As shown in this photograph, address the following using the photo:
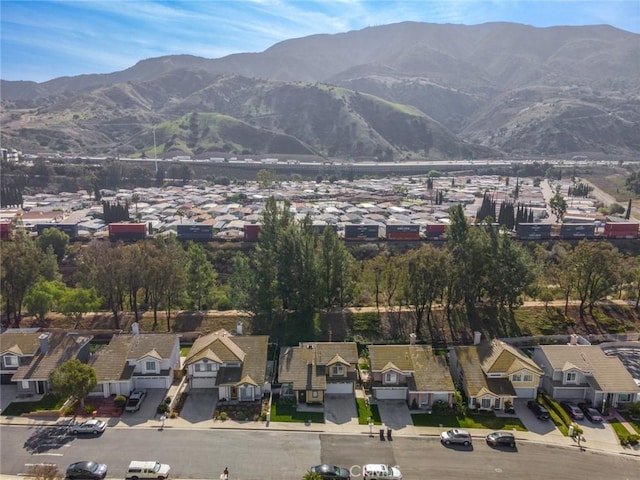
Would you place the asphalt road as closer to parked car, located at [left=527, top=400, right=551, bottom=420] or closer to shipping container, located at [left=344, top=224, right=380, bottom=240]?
parked car, located at [left=527, top=400, right=551, bottom=420]

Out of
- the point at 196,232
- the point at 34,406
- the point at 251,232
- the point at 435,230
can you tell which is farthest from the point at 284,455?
the point at 435,230

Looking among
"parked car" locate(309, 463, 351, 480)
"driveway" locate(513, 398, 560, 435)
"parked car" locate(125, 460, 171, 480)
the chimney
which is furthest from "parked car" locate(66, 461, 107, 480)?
"driveway" locate(513, 398, 560, 435)

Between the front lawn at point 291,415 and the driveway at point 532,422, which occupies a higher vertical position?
the driveway at point 532,422

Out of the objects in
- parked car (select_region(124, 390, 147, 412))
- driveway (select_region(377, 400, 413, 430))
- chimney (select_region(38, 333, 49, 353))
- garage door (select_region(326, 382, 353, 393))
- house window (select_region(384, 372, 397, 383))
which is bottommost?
parked car (select_region(124, 390, 147, 412))

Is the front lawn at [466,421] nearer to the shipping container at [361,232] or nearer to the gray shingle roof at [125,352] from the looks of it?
the gray shingle roof at [125,352]

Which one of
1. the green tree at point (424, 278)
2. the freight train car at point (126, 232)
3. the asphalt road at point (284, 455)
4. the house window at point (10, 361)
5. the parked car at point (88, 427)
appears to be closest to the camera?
the asphalt road at point (284, 455)

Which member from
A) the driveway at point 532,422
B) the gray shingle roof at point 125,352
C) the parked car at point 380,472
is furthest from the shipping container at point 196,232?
the parked car at point 380,472
